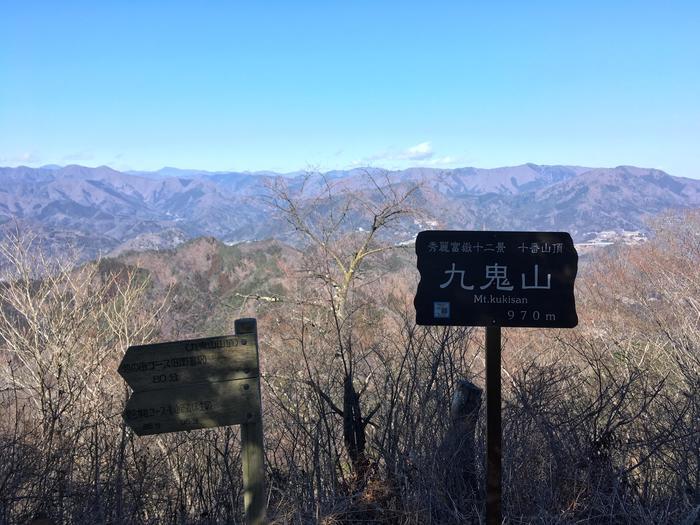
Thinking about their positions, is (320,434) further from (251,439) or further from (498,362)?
(498,362)

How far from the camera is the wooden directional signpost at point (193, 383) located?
219 centimetres

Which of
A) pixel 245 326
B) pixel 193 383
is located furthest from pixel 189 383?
pixel 245 326

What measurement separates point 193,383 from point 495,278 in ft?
4.66

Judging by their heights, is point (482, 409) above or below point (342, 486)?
above

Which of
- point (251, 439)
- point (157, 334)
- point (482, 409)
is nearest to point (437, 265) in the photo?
point (251, 439)

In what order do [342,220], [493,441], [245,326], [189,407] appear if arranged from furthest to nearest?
1. [342,220]
2. [493,441]
3. [245,326]
4. [189,407]

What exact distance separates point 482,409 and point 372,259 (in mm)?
14277

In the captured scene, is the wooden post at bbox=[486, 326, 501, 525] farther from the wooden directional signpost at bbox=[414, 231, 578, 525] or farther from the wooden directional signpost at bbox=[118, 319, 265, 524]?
the wooden directional signpost at bbox=[118, 319, 265, 524]

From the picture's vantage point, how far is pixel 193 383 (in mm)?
2225

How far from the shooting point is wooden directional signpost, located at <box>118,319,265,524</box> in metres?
2.19

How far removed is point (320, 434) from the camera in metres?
3.30

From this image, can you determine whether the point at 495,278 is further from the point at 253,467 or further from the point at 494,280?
the point at 253,467

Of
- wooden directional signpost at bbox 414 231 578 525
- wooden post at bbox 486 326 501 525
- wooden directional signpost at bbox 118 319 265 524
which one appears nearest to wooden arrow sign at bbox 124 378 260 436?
wooden directional signpost at bbox 118 319 265 524

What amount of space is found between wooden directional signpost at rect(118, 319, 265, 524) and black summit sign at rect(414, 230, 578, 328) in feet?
2.66
